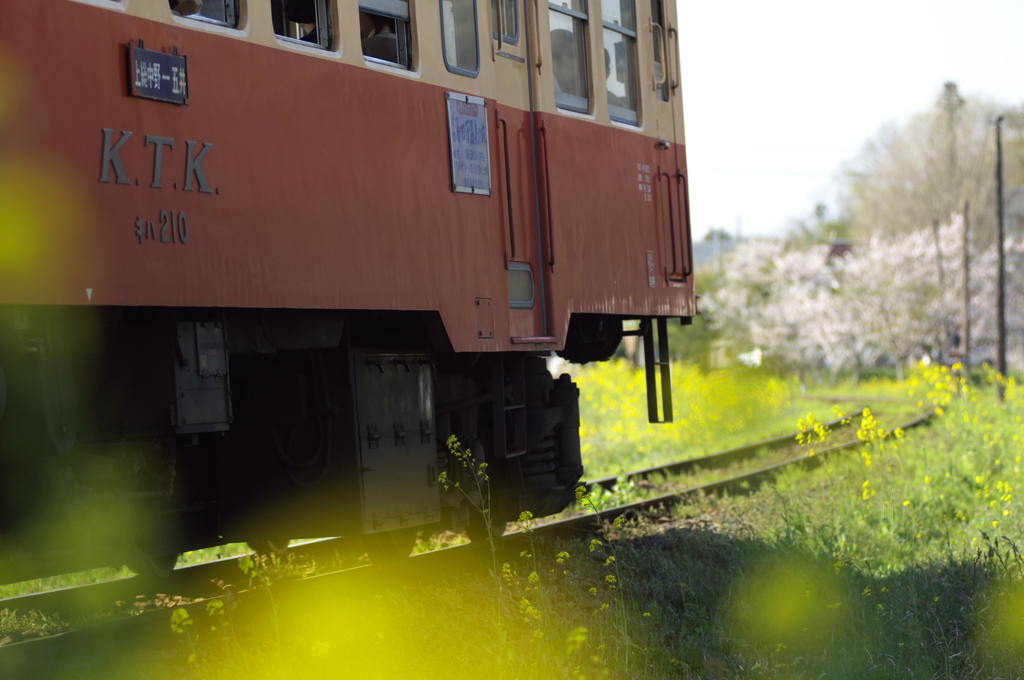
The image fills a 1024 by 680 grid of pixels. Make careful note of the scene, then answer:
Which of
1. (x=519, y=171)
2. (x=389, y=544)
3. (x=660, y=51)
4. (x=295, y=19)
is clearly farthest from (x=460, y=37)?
(x=389, y=544)

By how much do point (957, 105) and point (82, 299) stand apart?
146 ft

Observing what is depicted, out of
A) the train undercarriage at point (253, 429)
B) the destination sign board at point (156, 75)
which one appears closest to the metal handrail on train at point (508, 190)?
the train undercarriage at point (253, 429)

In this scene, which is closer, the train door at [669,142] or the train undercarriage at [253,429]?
the train undercarriage at [253,429]

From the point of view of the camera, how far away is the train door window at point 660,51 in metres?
→ 7.57

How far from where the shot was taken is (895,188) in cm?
4338

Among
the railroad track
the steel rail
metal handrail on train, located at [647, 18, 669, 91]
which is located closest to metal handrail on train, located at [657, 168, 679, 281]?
metal handrail on train, located at [647, 18, 669, 91]

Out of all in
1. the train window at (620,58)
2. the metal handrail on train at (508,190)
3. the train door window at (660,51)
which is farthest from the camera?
the train door window at (660,51)

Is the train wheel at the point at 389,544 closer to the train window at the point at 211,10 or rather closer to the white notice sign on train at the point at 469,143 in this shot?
the white notice sign on train at the point at 469,143

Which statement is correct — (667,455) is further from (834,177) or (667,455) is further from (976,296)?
(834,177)

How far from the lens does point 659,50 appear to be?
7609mm

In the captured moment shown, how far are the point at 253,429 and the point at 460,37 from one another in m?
2.51

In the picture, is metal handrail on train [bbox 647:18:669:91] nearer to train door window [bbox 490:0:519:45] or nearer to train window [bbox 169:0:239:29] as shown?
train door window [bbox 490:0:519:45]

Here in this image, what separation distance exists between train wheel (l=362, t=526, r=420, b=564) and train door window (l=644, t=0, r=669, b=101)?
12.3 ft

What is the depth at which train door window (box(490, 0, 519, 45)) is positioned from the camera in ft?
19.6
